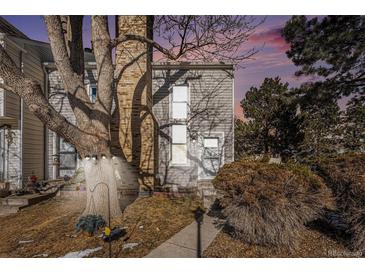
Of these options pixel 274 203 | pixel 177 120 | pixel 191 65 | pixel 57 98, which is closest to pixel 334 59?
pixel 191 65

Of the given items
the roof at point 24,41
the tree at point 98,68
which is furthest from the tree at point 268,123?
the roof at point 24,41

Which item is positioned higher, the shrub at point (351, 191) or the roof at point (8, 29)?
the roof at point (8, 29)

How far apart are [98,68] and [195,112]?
4336mm

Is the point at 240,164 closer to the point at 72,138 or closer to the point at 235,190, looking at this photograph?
the point at 235,190

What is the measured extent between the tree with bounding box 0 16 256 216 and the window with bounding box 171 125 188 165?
3171 mm

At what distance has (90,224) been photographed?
370cm

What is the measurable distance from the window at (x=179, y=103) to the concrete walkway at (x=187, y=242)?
4665mm

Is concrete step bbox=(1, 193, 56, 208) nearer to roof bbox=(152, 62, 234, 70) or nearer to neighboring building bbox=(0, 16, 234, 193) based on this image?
neighboring building bbox=(0, 16, 234, 193)

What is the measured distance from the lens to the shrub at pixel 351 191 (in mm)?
3187

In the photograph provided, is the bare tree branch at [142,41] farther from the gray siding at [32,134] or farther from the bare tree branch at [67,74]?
the gray siding at [32,134]

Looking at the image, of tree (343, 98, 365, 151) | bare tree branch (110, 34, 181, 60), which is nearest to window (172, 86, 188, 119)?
bare tree branch (110, 34, 181, 60)

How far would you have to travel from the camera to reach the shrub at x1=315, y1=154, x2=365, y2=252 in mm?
3187

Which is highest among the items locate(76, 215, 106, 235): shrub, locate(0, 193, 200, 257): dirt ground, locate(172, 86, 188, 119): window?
locate(172, 86, 188, 119): window
